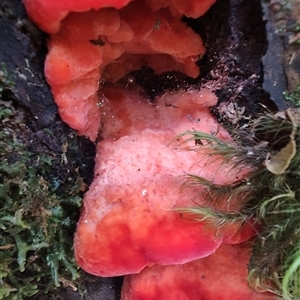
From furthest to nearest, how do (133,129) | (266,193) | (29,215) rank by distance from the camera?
(133,129), (29,215), (266,193)

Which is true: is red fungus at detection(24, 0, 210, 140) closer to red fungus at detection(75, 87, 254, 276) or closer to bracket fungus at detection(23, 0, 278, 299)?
bracket fungus at detection(23, 0, 278, 299)

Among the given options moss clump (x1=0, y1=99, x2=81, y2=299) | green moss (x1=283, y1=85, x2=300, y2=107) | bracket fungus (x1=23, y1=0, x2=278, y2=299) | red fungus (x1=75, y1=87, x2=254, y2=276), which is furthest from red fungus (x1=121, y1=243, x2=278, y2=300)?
green moss (x1=283, y1=85, x2=300, y2=107)

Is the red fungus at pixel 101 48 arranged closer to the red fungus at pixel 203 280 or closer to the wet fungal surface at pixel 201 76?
the wet fungal surface at pixel 201 76

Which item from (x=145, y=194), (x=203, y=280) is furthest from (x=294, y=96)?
(x=203, y=280)

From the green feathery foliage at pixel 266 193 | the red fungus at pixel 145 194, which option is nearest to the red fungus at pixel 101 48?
the red fungus at pixel 145 194

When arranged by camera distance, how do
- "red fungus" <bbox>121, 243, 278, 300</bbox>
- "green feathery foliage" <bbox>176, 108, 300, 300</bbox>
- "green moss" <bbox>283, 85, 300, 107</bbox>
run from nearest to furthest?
"green feathery foliage" <bbox>176, 108, 300, 300</bbox>, "green moss" <bbox>283, 85, 300, 107</bbox>, "red fungus" <bbox>121, 243, 278, 300</bbox>

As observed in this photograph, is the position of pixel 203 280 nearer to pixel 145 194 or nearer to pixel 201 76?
pixel 145 194

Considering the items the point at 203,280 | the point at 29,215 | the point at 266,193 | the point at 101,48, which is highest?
the point at 101,48
